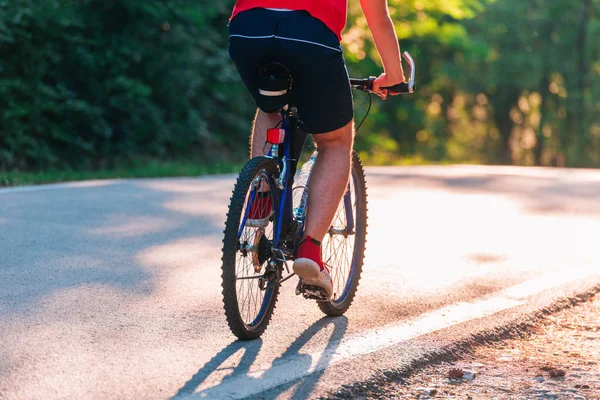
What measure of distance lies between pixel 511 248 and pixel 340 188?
10.4 ft

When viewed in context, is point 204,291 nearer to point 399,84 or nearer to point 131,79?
point 399,84

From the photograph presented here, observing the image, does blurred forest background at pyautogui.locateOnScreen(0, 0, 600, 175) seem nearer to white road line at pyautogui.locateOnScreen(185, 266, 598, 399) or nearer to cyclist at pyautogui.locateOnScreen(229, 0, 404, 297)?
white road line at pyautogui.locateOnScreen(185, 266, 598, 399)

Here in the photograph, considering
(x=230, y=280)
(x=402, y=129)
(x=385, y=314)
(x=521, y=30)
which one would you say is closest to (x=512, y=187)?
(x=385, y=314)

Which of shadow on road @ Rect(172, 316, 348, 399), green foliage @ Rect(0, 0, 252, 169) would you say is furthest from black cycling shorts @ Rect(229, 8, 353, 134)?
green foliage @ Rect(0, 0, 252, 169)

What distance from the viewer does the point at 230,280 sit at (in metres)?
3.76

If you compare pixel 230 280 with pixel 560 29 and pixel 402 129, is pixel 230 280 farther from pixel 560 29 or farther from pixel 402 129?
pixel 560 29

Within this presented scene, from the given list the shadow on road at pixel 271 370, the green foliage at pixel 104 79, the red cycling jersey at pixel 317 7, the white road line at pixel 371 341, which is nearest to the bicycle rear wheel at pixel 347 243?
the white road line at pixel 371 341

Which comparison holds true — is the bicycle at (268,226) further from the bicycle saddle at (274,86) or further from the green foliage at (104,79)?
the green foliage at (104,79)

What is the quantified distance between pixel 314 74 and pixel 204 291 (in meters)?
1.53

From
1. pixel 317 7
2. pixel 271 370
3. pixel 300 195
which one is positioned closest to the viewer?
pixel 271 370

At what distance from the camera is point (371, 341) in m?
4.10

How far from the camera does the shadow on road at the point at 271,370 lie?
130 inches

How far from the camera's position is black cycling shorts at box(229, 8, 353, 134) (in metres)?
3.79

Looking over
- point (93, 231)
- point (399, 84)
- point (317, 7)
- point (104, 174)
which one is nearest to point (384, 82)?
point (399, 84)
